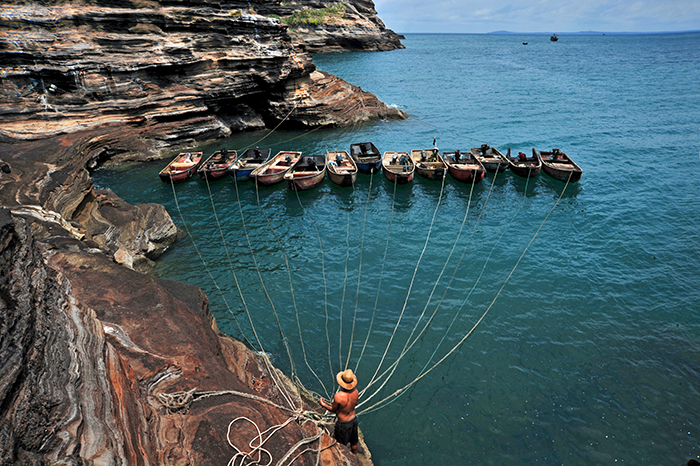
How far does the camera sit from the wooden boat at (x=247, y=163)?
935 inches

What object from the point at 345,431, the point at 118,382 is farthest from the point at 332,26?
the point at 118,382

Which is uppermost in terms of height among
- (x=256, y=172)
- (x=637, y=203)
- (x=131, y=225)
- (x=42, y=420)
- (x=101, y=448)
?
(x=42, y=420)

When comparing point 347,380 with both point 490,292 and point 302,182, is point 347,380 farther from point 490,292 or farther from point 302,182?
point 302,182

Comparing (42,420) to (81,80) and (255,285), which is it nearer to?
(255,285)

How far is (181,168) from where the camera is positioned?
24.5 m

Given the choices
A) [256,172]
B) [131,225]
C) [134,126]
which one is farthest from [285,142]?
[131,225]

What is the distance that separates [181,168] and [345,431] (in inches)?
878

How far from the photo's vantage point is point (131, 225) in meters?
15.9

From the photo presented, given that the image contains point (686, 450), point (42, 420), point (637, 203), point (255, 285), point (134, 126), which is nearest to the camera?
point (42, 420)

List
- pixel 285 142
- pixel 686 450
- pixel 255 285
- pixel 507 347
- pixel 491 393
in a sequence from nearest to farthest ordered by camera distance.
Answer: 1. pixel 686 450
2. pixel 491 393
3. pixel 507 347
4. pixel 255 285
5. pixel 285 142

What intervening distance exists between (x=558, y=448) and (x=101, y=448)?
10.1 m

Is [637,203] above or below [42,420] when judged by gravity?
below

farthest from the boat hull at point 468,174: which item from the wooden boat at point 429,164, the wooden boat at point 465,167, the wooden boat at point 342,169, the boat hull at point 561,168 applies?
the wooden boat at point 342,169

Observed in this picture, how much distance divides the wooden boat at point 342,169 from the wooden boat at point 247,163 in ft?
16.4
